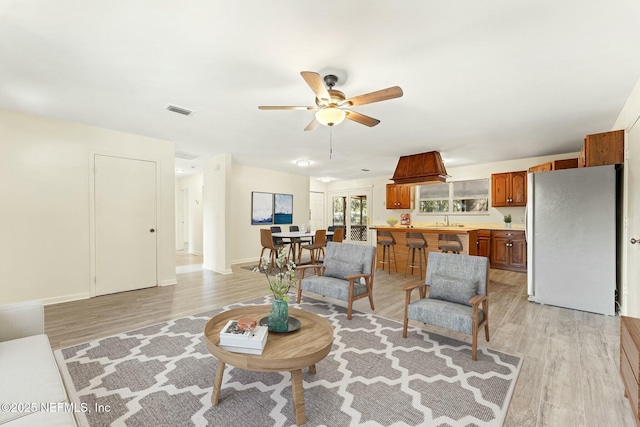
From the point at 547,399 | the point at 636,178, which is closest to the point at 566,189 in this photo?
the point at 636,178

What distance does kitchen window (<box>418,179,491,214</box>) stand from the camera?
691 cm

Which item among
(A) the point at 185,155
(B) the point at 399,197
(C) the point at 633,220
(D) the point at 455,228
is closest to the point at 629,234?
(C) the point at 633,220

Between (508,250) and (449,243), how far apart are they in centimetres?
191

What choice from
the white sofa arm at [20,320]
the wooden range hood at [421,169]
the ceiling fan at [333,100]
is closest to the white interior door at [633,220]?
the wooden range hood at [421,169]

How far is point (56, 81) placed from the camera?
2740mm

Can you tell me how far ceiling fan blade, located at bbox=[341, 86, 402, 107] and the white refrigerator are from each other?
2899 mm

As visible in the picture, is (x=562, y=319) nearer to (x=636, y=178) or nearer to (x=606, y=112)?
(x=636, y=178)

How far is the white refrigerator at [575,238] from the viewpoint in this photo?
3.45m

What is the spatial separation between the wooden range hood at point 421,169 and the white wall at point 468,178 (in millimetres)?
1794

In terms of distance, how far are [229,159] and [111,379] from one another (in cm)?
440

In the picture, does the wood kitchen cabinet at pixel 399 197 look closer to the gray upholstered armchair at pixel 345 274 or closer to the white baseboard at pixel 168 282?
the gray upholstered armchair at pixel 345 274

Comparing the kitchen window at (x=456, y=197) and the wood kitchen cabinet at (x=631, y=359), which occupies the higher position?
the kitchen window at (x=456, y=197)

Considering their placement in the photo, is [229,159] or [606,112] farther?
[229,159]

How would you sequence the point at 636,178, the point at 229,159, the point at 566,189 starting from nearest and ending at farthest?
the point at 636,178, the point at 566,189, the point at 229,159
